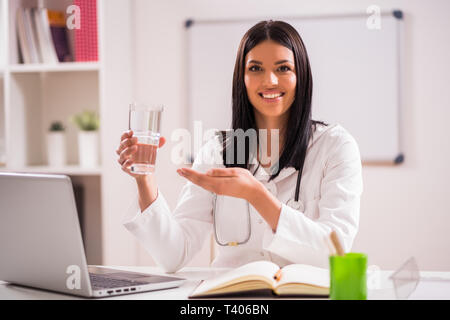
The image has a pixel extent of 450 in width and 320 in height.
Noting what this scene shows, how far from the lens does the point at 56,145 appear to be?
9.49ft

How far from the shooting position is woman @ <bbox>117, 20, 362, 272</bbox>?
1.52 metres

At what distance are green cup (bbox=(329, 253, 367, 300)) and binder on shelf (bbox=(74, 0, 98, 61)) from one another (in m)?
2.09

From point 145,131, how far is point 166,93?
1719 millimetres

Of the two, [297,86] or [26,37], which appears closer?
[297,86]

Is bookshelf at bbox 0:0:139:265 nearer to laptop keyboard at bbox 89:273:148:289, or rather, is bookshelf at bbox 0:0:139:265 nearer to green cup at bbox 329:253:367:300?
laptop keyboard at bbox 89:273:148:289

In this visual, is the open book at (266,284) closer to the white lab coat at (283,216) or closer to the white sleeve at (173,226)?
the white lab coat at (283,216)

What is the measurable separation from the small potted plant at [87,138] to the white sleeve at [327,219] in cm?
155

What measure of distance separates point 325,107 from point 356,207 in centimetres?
139

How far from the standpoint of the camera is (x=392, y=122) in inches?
110

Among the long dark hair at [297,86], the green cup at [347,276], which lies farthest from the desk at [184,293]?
the long dark hair at [297,86]

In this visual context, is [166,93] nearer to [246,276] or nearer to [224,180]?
[224,180]

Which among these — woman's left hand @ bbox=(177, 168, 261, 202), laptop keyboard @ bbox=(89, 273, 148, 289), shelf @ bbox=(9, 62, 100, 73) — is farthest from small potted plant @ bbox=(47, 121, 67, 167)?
woman's left hand @ bbox=(177, 168, 261, 202)

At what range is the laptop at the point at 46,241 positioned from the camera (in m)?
1.09

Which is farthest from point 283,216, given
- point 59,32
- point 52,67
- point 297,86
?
point 59,32
